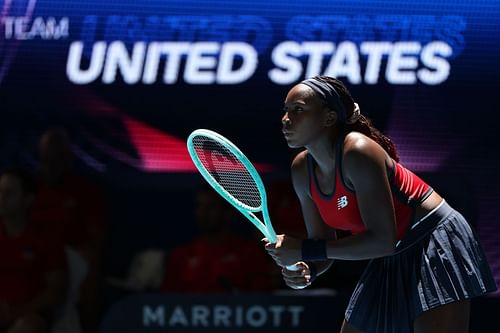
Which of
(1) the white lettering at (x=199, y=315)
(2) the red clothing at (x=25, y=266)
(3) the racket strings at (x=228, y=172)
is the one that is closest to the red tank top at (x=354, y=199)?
(3) the racket strings at (x=228, y=172)

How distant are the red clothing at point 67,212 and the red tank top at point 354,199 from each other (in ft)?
9.27

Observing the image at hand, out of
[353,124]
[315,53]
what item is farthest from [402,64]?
[353,124]

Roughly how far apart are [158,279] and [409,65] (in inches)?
71.4

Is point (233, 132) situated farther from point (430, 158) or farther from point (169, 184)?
point (430, 158)

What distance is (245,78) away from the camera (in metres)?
6.89

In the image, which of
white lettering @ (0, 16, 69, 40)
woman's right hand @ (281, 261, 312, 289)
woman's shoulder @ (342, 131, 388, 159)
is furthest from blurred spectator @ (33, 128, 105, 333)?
woman's shoulder @ (342, 131, 388, 159)

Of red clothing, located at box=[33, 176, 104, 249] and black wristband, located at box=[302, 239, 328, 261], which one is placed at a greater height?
red clothing, located at box=[33, 176, 104, 249]

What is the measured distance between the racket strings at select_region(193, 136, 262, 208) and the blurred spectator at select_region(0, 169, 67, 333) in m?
2.27

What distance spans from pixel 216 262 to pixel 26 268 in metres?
1.04

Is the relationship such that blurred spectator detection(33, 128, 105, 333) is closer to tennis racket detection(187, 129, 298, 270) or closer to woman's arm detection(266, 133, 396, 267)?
tennis racket detection(187, 129, 298, 270)

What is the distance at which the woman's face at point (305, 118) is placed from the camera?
4328mm

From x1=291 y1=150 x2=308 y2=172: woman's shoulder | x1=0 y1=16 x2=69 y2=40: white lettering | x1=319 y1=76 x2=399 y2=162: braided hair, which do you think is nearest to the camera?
x1=319 y1=76 x2=399 y2=162: braided hair

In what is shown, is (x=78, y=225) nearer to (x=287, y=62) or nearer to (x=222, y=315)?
(x=222, y=315)

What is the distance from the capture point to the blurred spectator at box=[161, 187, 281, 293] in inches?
273
